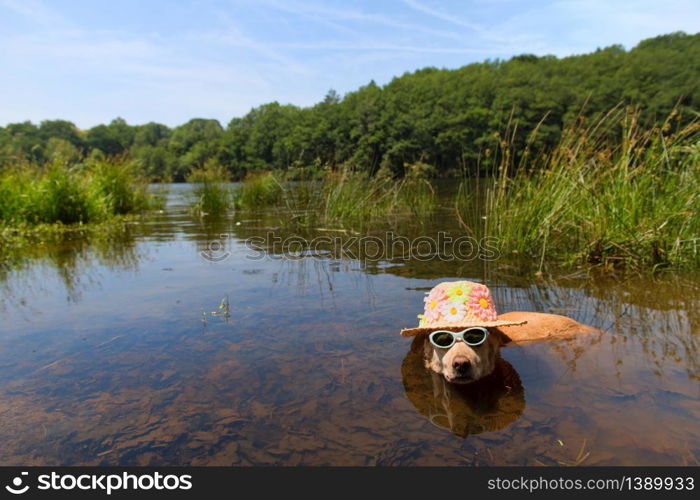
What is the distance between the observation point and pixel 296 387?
2.64 meters

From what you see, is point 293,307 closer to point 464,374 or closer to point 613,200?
point 464,374

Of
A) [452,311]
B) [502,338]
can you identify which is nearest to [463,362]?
[452,311]

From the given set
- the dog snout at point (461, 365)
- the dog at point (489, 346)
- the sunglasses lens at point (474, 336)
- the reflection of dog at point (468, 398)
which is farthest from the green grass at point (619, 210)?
the dog snout at point (461, 365)

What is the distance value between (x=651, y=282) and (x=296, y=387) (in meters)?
3.85

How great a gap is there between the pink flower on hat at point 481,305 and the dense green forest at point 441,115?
34.4 feet

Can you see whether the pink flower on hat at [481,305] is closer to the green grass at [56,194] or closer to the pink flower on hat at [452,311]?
the pink flower on hat at [452,311]

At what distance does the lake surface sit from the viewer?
2.05 meters

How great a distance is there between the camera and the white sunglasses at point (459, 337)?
251cm

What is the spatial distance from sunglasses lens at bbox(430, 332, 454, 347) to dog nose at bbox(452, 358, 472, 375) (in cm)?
16

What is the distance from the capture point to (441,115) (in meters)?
53.9

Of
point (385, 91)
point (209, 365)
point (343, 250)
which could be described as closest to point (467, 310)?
point (209, 365)

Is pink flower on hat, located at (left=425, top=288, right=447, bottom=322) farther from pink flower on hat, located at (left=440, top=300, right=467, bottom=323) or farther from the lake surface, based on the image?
the lake surface

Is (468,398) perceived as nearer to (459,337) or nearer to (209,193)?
(459,337)

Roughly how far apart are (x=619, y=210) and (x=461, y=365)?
3.78 m
